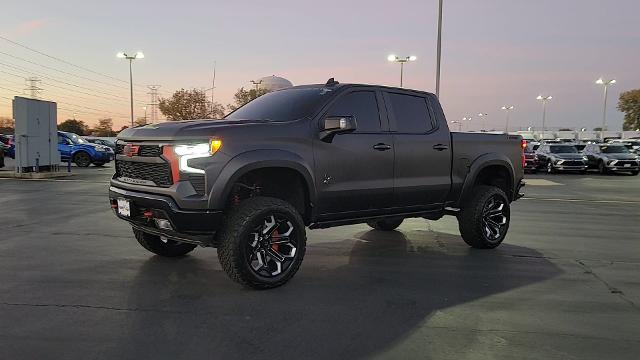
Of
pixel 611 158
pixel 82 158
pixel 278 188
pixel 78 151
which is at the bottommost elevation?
pixel 82 158

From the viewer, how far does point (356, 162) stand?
558 cm

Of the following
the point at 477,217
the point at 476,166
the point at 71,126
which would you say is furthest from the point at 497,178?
the point at 71,126

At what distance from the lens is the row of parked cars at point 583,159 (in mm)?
26438

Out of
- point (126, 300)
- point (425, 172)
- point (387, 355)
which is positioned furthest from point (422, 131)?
point (126, 300)

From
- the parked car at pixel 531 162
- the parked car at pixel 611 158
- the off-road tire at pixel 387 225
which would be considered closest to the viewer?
the off-road tire at pixel 387 225

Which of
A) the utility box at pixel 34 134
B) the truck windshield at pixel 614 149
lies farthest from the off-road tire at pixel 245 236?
the truck windshield at pixel 614 149

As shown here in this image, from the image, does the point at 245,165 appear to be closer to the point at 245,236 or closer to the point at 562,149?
the point at 245,236

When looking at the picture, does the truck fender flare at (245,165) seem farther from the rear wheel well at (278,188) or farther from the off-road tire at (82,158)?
the off-road tire at (82,158)

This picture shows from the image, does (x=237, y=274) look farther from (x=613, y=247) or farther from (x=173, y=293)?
(x=613, y=247)

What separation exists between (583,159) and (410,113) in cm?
2378

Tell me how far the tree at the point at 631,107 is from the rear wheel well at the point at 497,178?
114 m

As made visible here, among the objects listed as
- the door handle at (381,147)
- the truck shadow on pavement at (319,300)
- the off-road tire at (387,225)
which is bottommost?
the truck shadow on pavement at (319,300)

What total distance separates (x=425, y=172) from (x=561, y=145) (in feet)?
81.3

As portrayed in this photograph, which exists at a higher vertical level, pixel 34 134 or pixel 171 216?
pixel 34 134
